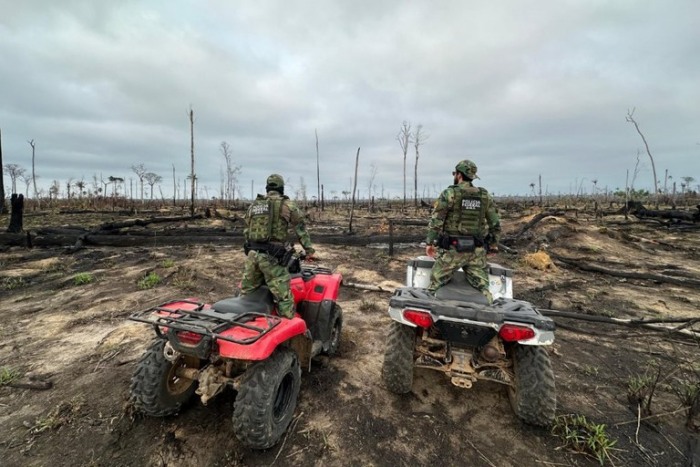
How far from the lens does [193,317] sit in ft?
7.44

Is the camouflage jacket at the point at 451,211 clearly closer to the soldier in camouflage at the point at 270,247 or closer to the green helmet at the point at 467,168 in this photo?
the green helmet at the point at 467,168

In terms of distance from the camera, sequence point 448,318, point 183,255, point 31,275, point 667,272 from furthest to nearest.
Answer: point 183,255 < point 667,272 < point 31,275 < point 448,318

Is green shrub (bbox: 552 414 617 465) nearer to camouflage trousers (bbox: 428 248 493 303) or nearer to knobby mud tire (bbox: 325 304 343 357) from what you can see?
camouflage trousers (bbox: 428 248 493 303)

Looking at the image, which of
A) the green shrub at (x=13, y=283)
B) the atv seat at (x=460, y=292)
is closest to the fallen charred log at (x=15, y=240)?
the green shrub at (x=13, y=283)

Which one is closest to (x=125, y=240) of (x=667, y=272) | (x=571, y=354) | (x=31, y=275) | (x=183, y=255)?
(x=183, y=255)

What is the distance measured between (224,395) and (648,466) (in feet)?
11.4

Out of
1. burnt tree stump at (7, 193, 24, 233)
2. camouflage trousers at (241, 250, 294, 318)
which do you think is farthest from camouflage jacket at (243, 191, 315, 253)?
burnt tree stump at (7, 193, 24, 233)

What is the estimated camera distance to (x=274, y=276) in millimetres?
2850

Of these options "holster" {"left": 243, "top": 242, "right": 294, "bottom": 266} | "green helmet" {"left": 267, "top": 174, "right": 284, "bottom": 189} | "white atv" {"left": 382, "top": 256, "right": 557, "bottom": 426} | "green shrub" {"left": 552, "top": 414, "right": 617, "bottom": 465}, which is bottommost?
"green shrub" {"left": 552, "top": 414, "right": 617, "bottom": 465}

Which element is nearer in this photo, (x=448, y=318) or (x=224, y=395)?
(x=448, y=318)

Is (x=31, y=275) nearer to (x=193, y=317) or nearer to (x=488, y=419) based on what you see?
(x=193, y=317)

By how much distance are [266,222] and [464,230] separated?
210 centimetres

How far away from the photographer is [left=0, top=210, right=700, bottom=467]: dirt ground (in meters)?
2.24

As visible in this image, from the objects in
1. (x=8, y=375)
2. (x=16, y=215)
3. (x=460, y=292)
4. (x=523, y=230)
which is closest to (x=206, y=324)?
(x=460, y=292)
